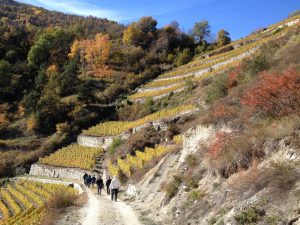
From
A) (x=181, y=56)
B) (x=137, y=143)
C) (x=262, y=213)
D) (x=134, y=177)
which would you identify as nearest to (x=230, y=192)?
(x=262, y=213)

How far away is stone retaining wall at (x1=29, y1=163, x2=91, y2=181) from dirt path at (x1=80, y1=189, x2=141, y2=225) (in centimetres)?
1823

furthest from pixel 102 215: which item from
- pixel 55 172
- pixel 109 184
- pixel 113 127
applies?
pixel 113 127

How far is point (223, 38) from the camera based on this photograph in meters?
95.6

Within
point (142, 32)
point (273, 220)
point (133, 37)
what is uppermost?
point (142, 32)

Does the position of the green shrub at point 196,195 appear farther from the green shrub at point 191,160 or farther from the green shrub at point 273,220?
the green shrub at point 273,220

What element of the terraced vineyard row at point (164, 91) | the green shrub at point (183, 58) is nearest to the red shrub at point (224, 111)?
the terraced vineyard row at point (164, 91)

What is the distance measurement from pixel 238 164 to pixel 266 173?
2.29 meters

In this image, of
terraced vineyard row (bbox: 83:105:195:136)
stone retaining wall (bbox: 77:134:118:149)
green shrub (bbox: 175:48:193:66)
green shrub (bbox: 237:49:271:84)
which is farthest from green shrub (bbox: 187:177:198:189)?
green shrub (bbox: 175:48:193:66)

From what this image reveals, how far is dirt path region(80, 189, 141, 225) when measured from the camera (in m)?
15.5

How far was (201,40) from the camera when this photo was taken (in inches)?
4107

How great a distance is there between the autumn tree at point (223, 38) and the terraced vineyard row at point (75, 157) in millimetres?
57060

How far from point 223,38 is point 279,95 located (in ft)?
279

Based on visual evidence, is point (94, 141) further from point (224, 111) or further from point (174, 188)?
point (224, 111)

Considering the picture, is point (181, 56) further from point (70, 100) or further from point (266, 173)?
point (266, 173)
